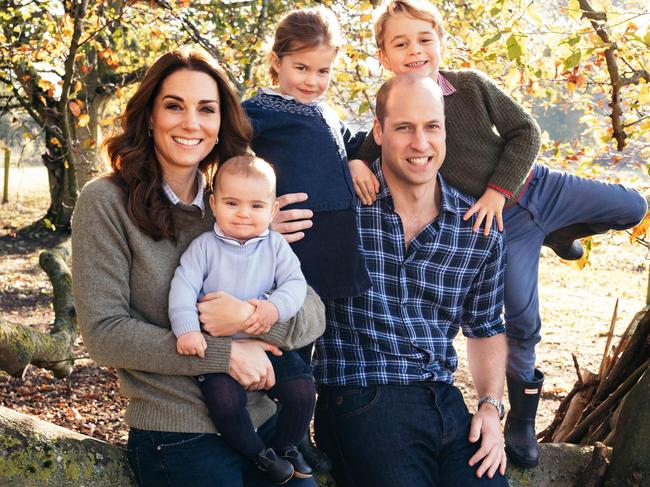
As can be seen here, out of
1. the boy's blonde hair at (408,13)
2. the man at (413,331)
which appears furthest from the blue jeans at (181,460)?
the boy's blonde hair at (408,13)

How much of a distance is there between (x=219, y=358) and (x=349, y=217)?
3.04 ft

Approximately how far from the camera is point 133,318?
253cm

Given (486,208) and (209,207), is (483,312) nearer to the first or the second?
(486,208)

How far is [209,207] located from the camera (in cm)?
285

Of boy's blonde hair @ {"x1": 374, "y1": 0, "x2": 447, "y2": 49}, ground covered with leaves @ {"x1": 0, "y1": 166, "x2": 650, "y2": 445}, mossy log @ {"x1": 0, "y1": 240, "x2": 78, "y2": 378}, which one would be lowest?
ground covered with leaves @ {"x1": 0, "y1": 166, "x2": 650, "y2": 445}

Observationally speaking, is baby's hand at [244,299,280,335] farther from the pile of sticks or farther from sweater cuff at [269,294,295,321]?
the pile of sticks

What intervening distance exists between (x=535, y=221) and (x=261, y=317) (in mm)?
1664

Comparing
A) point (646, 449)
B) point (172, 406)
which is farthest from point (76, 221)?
point (646, 449)

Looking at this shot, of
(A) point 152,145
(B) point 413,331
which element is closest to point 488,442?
(B) point 413,331

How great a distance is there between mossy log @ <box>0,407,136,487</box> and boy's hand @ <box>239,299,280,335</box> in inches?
23.9

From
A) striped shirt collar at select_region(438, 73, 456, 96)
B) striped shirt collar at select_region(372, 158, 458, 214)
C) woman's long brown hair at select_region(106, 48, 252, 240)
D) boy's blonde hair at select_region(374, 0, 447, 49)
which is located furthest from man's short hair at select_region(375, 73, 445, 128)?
woman's long brown hair at select_region(106, 48, 252, 240)

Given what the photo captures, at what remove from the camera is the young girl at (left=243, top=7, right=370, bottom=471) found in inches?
122

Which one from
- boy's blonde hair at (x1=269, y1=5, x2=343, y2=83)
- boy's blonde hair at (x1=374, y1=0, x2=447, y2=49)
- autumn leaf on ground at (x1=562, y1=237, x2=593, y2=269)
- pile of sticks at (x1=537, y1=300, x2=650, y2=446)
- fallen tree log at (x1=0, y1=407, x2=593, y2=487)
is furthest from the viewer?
autumn leaf on ground at (x1=562, y1=237, x2=593, y2=269)

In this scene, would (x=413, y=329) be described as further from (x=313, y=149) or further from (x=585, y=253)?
(x=585, y=253)
